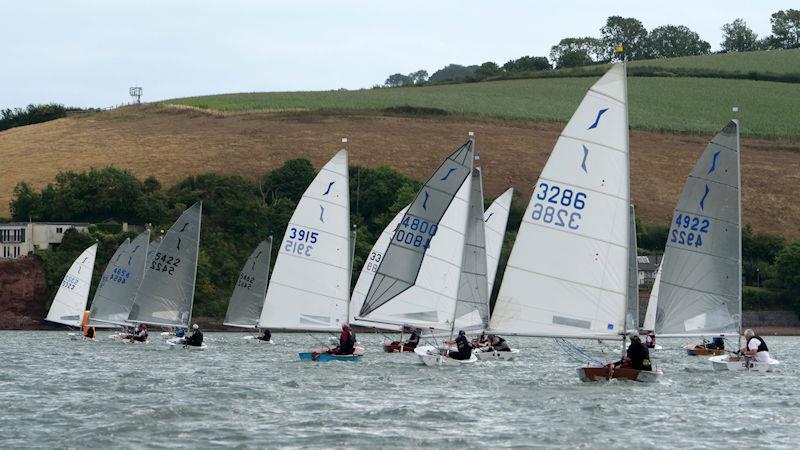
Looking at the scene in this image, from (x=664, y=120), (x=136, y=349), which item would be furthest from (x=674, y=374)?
(x=664, y=120)

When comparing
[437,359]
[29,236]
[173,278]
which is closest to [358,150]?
[29,236]

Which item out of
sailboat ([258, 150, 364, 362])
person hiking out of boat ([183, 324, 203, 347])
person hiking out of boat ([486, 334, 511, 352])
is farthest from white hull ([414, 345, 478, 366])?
person hiking out of boat ([183, 324, 203, 347])

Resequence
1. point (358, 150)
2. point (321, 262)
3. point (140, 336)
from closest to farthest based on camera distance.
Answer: point (321, 262) < point (140, 336) < point (358, 150)

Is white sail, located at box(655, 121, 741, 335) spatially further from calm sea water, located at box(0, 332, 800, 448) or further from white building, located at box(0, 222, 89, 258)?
white building, located at box(0, 222, 89, 258)

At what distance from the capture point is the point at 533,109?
545 feet

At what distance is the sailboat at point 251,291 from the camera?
7269 centimetres

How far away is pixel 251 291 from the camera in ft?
241

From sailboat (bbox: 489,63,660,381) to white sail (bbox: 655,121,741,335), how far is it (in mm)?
8787

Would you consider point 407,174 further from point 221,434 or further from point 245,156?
point 221,434

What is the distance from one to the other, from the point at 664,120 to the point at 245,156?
4970 centimetres

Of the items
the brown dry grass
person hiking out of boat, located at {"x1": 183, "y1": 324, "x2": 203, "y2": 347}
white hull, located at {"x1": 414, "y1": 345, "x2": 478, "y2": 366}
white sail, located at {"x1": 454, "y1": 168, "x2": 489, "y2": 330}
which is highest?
the brown dry grass

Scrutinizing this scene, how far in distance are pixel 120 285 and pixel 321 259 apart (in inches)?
992

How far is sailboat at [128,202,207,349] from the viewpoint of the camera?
203 feet

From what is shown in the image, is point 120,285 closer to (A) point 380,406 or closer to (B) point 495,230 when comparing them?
(B) point 495,230
